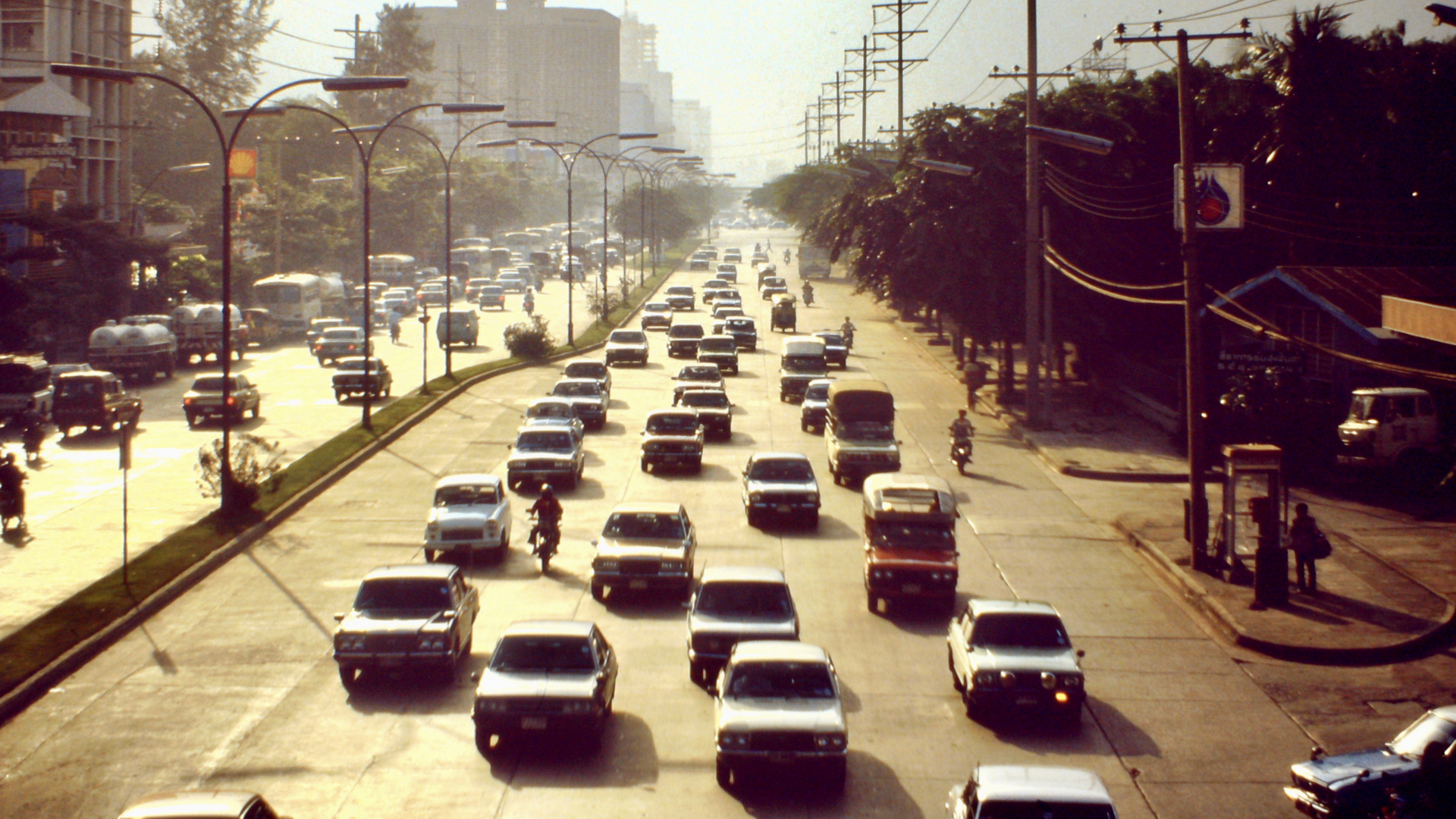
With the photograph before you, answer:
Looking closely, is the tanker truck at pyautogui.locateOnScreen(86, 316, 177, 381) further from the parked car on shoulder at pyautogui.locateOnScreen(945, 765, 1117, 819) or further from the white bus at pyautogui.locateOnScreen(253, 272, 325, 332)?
the parked car on shoulder at pyautogui.locateOnScreen(945, 765, 1117, 819)

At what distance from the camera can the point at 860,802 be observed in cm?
1585

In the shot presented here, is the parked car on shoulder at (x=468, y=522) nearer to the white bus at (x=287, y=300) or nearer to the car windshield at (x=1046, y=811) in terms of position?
the car windshield at (x=1046, y=811)

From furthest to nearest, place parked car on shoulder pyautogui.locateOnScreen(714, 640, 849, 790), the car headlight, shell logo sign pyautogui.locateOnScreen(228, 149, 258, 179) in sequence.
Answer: shell logo sign pyautogui.locateOnScreen(228, 149, 258, 179) → the car headlight → parked car on shoulder pyautogui.locateOnScreen(714, 640, 849, 790)

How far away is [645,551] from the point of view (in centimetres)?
2464

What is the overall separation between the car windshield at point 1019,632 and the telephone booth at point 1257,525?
7425mm

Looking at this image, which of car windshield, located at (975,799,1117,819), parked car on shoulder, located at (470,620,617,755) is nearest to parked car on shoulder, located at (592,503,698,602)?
parked car on shoulder, located at (470,620,617,755)

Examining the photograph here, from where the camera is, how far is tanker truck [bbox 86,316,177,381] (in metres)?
56.2

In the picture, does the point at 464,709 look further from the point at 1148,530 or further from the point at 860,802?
the point at 1148,530

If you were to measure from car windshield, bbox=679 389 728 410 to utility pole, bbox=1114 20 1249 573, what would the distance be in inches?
700

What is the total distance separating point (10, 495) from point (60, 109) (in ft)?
153

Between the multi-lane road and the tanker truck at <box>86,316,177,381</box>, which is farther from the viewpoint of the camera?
the tanker truck at <box>86,316,177,381</box>

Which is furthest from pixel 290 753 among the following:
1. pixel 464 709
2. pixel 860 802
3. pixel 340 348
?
pixel 340 348

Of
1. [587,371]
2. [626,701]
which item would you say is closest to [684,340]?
[587,371]

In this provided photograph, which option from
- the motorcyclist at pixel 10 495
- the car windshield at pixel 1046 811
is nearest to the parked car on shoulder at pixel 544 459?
the motorcyclist at pixel 10 495
